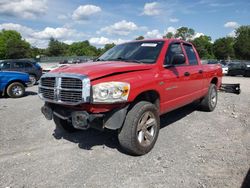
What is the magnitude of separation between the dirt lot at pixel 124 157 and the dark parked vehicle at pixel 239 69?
18.9 metres

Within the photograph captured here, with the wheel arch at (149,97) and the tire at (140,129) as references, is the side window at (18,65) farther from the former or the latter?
the tire at (140,129)

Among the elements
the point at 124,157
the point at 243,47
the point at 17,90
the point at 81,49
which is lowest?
the point at 124,157

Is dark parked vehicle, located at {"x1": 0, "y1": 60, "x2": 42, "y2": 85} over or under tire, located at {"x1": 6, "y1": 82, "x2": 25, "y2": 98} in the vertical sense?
over

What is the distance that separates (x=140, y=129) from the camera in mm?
4336

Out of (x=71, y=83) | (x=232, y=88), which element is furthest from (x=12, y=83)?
(x=232, y=88)

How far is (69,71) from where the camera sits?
427cm

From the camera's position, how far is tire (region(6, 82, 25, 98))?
10664 mm

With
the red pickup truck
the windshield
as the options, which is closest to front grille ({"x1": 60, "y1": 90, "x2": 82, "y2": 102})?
the red pickup truck

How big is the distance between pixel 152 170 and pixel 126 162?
0.47m

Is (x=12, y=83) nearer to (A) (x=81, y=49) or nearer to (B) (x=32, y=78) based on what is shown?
(B) (x=32, y=78)

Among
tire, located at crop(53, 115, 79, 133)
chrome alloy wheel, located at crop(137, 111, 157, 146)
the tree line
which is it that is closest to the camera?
chrome alloy wheel, located at crop(137, 111, 157, 146)

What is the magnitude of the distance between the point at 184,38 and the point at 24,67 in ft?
265

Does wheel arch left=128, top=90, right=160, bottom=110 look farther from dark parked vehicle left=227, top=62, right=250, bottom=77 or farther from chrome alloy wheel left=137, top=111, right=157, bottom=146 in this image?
dark parked vehicle left=227, top=62, right=250, bottom=77

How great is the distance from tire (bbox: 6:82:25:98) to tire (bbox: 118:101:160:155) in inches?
313
